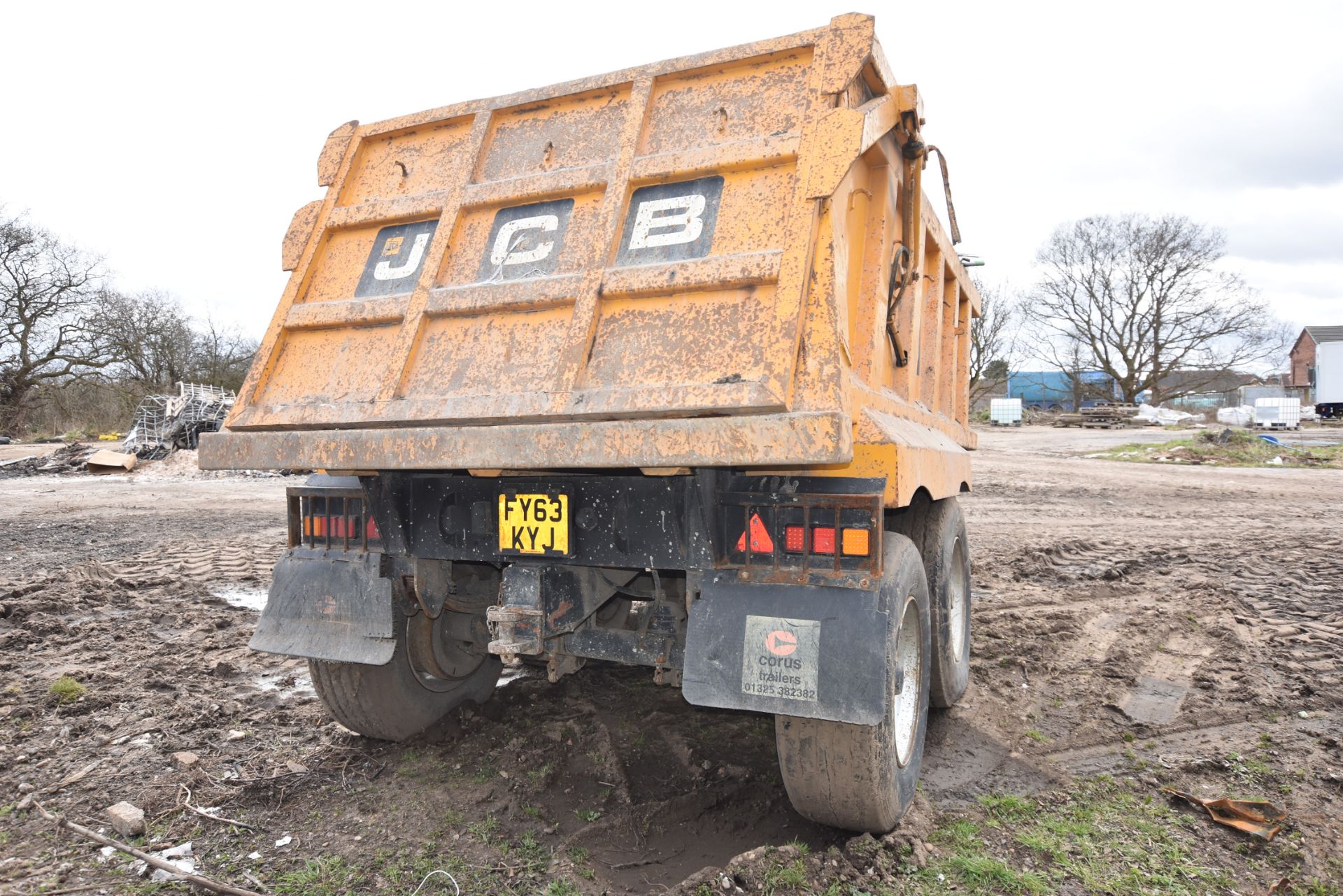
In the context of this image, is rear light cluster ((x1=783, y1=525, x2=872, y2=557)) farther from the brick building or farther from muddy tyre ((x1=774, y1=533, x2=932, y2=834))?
the brick building

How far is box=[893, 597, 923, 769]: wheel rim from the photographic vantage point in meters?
2.78

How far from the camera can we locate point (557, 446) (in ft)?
7.57

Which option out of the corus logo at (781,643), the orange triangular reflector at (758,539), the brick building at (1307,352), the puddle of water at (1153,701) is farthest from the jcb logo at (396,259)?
the brick building at (1307,352)

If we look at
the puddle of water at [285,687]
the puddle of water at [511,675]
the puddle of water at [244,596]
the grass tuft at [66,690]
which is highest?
the grass tuft at [66,690]

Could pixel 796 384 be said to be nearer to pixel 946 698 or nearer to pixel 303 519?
pixel 303 519

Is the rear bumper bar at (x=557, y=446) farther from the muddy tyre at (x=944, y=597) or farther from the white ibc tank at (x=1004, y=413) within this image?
the white ibc tank at (x=1004, y=413)

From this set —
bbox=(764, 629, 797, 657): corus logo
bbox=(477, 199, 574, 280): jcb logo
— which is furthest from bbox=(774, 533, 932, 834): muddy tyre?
bbox=(477, 199, 574, 280): jcb logo

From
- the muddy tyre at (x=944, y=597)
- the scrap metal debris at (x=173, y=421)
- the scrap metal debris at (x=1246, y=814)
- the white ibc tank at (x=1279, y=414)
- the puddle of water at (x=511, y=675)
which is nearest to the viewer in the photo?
the scrap metal debris at (x=1246, y=814)

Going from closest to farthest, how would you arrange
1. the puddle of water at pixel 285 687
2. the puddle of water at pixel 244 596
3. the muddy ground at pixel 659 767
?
the muddy ground at pixel 659 767 → the puddle of water at pixel 285 687 → the puddle of water at pixel 244 596

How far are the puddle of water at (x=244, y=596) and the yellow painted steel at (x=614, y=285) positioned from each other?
370 cm

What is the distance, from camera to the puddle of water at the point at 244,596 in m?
6.07

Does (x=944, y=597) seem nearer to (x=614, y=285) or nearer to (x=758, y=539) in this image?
(x=758, y=539)

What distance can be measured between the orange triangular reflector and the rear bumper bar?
40 cm

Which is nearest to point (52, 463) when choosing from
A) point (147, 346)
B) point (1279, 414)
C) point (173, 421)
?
point (173, 421)
